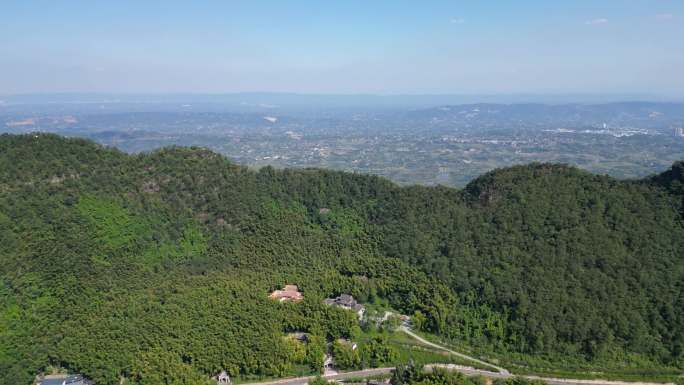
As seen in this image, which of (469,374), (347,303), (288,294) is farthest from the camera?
(288,294)

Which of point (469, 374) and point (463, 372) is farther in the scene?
point (463, 372)

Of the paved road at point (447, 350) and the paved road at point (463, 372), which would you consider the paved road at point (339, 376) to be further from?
the paved road at point (447, 350)

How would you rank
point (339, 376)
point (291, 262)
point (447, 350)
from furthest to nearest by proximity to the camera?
1. point (291, 262)
2. point (447, 350)
3. point (339, 376)

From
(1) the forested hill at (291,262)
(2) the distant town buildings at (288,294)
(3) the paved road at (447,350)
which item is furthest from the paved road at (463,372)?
(2) the distant town buildings at (288,294)

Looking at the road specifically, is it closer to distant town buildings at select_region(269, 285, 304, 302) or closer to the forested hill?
the forested hill

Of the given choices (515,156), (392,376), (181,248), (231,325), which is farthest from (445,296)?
(515,156)

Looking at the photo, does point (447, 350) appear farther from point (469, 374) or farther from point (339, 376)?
point (339, 376)

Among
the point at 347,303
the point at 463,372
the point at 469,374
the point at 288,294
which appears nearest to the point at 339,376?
the point at 347,303
